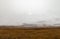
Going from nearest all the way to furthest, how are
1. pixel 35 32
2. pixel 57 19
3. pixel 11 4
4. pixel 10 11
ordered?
pixel 35 32 → pixel 57 19 → pixel 10 11 → pixel 11 4

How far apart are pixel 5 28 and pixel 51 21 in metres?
0.36

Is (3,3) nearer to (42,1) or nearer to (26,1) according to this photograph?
(26,1)

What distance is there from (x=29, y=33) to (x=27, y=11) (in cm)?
33

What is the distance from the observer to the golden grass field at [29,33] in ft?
2.41

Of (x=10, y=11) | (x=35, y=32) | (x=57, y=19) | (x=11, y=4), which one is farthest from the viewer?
(x=11, y=4)

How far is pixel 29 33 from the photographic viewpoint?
2.40 feet

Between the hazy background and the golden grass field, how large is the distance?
0.08 metres

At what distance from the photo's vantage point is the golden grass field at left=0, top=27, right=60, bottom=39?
0.73 meters

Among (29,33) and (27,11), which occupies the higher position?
(27,11)

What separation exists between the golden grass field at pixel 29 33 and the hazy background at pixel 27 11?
0.27 feet

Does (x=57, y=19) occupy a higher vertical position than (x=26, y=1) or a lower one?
lower

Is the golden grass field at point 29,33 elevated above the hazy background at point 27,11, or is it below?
below

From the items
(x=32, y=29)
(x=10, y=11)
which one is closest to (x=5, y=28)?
(x=32, y=29)

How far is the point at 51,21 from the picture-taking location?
2.73ft
